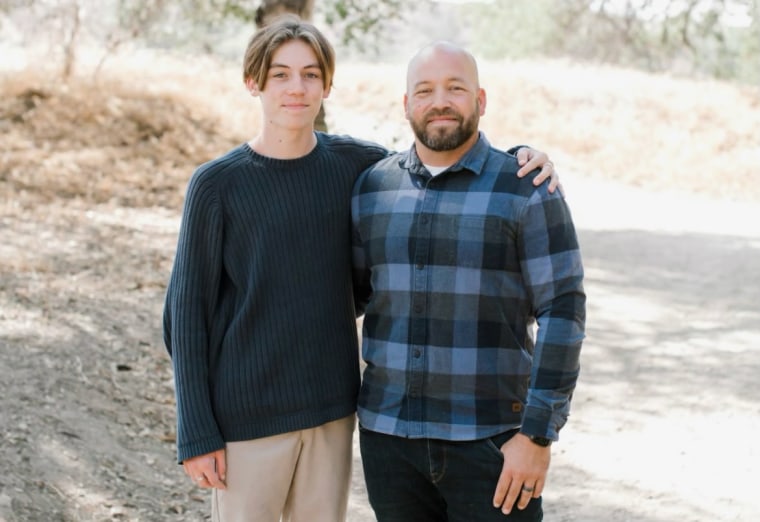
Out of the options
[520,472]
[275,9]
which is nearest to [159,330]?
[275,9]

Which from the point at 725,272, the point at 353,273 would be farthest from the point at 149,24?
the point at 353,273

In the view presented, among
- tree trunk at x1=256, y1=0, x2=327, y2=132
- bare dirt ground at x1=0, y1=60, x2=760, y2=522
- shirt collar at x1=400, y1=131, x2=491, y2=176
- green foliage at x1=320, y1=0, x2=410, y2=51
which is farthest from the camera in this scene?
green foliage at x1=320, y1=0, x2=410, y2=51

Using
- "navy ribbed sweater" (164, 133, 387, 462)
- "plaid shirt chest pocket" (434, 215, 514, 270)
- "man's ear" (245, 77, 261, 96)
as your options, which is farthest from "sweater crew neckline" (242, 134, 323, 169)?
"plaid shirt chest pocket" (434, 215, 514, 270)

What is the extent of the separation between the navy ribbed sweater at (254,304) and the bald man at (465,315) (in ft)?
0.47

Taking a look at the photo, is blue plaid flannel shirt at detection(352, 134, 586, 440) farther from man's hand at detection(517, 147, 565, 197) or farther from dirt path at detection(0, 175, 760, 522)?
dirt path at detection(0, 175, 760, 522)

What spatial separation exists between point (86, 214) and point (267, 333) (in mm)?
7084

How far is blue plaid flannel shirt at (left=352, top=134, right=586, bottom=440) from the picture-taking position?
2.47m

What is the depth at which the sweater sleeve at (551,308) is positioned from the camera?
2459 mm

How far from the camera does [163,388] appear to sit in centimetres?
559

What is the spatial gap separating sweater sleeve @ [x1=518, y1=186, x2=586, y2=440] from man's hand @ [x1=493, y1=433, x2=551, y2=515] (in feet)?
0.16

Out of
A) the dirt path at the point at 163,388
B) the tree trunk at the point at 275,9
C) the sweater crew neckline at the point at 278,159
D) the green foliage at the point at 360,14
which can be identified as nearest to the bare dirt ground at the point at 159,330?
the dirt path at the point at 163,388

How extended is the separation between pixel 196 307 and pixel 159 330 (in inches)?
154

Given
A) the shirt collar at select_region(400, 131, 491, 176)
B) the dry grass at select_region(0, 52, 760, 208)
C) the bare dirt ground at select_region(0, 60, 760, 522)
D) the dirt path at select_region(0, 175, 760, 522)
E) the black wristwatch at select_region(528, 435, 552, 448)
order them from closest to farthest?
the black wristwatch at select_region(528, 435, 552, 448) < the shirt collar at select_region(400, 131, 491, 176) < the dirt path at select_region(0, 175, 760, 522) < the bare dirt ground at select_region(0, 60, 760, 522) < the dry grass at select_region(0, 52, 760, 208)

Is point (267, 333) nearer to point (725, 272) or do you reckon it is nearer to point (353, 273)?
point (353, 273)
